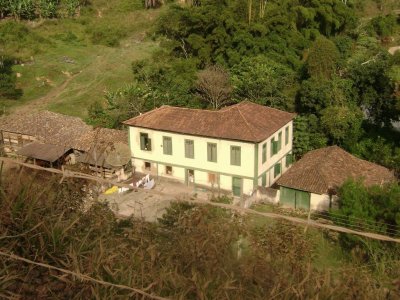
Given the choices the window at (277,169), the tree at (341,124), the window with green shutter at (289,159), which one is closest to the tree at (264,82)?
the tree at (341,124)

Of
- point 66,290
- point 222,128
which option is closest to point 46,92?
point 222,128

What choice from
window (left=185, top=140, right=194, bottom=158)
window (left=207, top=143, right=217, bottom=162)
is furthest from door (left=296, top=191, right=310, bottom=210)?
window (left=185, top=140, right=194, bottom=158)

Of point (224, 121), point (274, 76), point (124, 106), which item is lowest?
point (124, 106)

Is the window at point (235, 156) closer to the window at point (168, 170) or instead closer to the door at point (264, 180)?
the door at point (264, 180)

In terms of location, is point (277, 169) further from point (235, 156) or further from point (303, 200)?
point (303, 200)

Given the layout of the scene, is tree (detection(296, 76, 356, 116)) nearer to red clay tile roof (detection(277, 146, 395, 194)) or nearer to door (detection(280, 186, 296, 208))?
red clay tile roof (detection(277, 146, 395, 194))

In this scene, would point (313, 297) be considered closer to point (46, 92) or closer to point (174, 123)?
point (174, 123)

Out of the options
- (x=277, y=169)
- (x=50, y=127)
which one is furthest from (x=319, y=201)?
(x=50, y=127)
